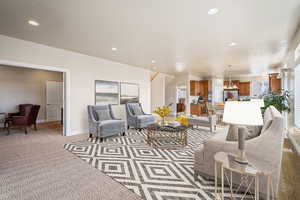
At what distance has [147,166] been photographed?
235cm

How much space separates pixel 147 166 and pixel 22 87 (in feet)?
21.5

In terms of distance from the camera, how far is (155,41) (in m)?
3.54

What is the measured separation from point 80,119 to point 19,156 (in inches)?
75.6

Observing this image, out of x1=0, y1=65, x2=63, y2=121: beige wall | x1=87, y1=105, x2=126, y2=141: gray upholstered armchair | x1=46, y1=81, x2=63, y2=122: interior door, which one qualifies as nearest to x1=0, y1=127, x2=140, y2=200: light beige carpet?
x1=87, y1=105, x2=126, y2=141: gray upholstered armchair

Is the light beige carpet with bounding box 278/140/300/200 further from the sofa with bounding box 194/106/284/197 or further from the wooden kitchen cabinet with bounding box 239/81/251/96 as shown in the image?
the wooden kitchen cabinet with bounding box 239/81/251/96

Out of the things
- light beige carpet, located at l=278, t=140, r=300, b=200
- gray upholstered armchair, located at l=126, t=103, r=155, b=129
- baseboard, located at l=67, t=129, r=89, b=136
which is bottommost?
light beige carpet, located at l=278, t=140, r=300, b=200

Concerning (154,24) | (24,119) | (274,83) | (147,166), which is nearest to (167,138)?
(147,166)

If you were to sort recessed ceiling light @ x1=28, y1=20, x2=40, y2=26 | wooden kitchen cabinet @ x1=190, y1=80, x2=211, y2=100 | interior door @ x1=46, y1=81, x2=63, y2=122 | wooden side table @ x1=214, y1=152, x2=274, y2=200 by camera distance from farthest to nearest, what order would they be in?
wooden kitchen cabinet @ x1=190, y1=80, x2=211, y2=100 < interior door @ x1=46, y1=81, x2=63, y2=122 < recessed ceiling light @ x1=28, y1=20, x2=40, y2=26 < wooden side table @ x1=214, y1=152, x2=274, y2=200

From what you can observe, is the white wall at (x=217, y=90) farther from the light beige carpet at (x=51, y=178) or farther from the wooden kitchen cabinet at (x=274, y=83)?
the light beige carpet at (x=51, y=178)

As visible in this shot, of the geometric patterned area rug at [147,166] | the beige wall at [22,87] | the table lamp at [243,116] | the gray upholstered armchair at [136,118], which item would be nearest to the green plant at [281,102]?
the geometric patterned area rug at [147,166]

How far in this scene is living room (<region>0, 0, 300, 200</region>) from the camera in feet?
5.22

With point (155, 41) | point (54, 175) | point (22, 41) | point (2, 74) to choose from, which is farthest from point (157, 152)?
point (2, 74)

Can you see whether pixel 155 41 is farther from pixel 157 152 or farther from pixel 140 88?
pixel 140 88

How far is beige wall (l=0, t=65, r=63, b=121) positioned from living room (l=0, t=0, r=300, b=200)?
108mm
